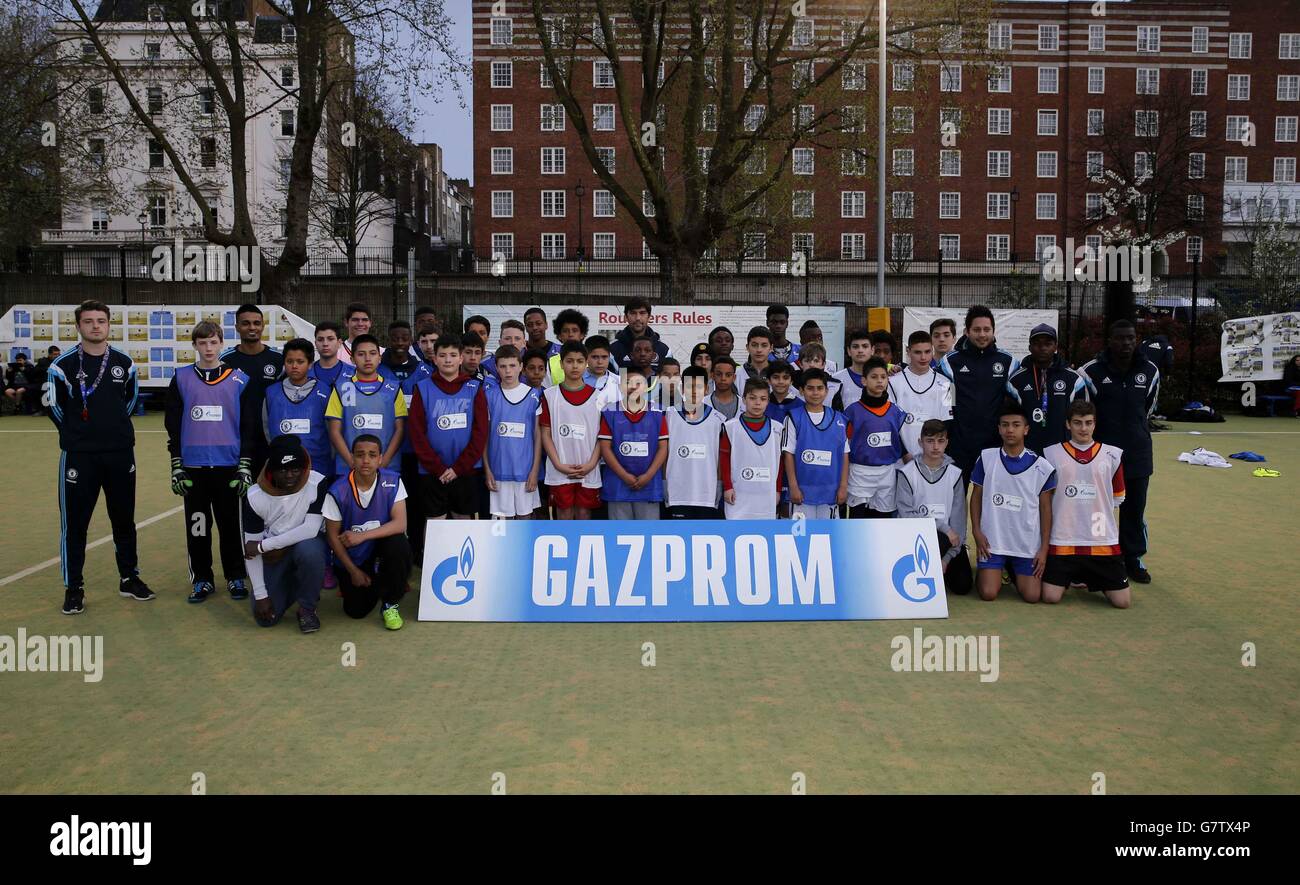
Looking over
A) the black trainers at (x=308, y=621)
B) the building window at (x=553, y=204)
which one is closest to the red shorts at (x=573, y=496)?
the black trainers at (x=308, y=621)

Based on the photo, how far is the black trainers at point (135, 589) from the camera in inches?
300

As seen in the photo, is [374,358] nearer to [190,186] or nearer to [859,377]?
[859,377]

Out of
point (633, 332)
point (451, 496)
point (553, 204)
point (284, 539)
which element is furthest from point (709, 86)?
point (553, 204)

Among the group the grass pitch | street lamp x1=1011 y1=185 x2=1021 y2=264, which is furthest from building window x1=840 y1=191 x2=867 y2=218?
the grass pitch

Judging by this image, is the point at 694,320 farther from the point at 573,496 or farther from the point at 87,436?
the point at 87,436

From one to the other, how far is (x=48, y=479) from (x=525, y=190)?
52298mm

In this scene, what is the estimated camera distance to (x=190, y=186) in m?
24.9

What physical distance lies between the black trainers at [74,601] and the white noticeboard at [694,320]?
45.6 ft

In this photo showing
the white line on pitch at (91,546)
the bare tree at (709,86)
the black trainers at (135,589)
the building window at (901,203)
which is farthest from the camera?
the building window at (901,203)

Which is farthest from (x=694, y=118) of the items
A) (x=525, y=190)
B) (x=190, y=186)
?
(x=525, y=190)

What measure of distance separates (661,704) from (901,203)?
59.9 meters

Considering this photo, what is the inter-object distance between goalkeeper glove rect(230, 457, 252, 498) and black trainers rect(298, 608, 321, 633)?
39.1 inches

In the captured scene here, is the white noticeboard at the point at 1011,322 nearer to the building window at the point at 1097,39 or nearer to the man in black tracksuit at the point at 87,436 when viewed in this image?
the man in black tracksuit at the point at 87,436

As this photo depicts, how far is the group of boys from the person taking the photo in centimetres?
716
